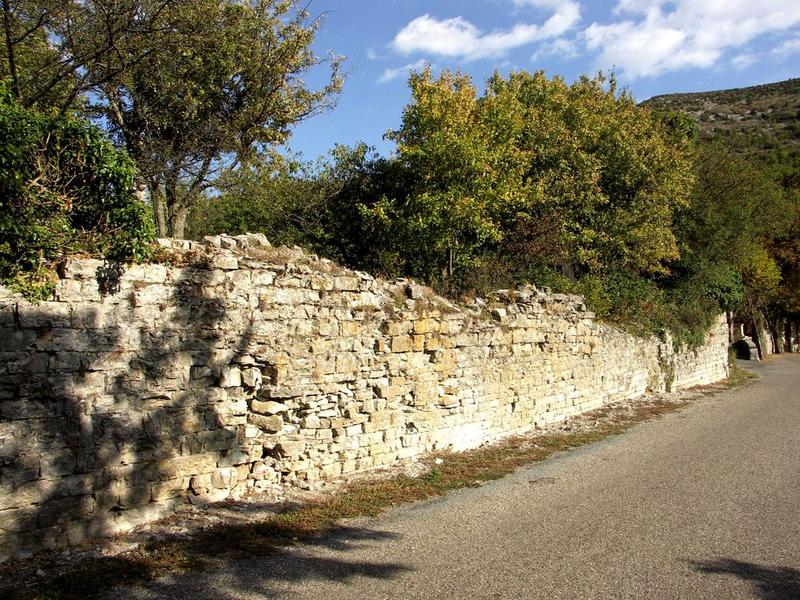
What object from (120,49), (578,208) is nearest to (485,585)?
(120,49)

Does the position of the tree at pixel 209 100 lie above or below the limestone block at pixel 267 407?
above

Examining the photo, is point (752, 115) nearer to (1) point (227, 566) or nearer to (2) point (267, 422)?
(2) point (267, 422)

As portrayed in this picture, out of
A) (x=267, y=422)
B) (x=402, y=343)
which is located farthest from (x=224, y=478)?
(x=402, y=343)

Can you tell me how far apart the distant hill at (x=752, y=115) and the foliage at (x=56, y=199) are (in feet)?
211

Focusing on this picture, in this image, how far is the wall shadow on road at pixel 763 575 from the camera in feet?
16.1

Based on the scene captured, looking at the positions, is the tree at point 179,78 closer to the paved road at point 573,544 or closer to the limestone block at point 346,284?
the limestone block at point 346,284

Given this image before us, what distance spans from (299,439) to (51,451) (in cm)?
314

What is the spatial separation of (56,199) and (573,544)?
20.8 feet

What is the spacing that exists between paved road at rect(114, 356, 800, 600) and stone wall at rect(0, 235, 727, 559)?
1.52m

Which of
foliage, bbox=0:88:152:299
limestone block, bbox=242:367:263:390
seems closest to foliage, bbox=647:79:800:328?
limestone block, bbox=242:367:263:390

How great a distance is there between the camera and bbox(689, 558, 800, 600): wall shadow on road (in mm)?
4902

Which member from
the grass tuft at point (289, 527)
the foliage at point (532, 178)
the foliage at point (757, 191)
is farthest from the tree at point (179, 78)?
the foliage at point (757, 191)

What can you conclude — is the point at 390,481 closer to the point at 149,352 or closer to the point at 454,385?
the point at 454,385

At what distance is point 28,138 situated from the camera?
222 inches
